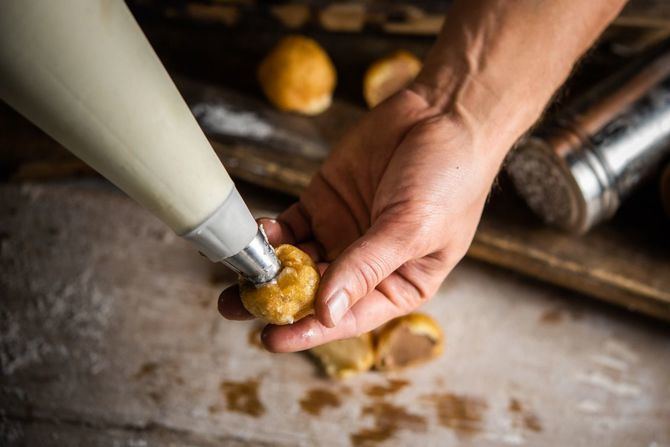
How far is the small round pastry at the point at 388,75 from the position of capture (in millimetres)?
1825

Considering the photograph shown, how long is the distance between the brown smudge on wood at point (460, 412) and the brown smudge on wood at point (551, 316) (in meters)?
0.35

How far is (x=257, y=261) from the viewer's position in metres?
0.86

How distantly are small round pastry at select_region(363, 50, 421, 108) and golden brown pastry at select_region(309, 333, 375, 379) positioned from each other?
832mm

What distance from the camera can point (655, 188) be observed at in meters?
1.76

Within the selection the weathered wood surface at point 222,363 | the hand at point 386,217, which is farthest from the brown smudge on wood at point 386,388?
the hand at point 386,217

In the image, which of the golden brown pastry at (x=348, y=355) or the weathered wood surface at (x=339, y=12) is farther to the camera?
the weathered wood surface at (x=339, y=12)

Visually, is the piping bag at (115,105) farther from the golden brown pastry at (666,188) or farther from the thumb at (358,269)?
the golden brown pastry at (666,188)

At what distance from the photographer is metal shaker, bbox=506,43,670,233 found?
1.52 m

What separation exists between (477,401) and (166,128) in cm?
131

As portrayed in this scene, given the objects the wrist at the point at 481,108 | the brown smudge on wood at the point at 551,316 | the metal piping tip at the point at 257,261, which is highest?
the wrist at the point at 481,108

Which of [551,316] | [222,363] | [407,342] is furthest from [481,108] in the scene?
[222,363]

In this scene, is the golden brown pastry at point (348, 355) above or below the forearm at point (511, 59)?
below

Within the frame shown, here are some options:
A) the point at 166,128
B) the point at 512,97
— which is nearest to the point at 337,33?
the point at 512,97

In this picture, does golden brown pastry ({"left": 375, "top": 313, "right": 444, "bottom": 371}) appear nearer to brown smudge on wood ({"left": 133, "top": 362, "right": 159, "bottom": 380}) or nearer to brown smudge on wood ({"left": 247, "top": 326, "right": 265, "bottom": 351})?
A: brown smudge on wood ({"left": 247, "top": 326, "right": 265, "bottom": 351})
